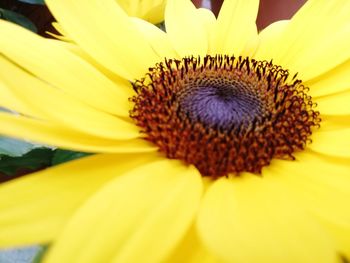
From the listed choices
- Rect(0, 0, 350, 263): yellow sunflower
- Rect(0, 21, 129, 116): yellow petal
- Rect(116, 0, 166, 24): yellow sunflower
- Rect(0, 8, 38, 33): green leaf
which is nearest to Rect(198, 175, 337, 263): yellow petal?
Rect(0, 0, 350, 263): yellow sunflower

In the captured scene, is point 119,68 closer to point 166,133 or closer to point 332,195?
point 166,133

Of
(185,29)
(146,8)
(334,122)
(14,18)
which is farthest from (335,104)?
(14,18)

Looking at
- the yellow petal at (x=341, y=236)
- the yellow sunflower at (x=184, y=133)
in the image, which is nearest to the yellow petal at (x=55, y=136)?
the yellow sunflower at (x=184, y=133)

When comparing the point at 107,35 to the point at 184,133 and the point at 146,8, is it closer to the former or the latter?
the point at 184,133

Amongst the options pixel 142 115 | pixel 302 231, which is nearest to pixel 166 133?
pixel 142 115

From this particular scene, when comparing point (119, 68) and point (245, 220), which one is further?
point (119, 68)

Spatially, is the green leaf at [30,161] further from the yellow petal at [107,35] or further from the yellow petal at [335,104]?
the yellow petal at [335,104]
